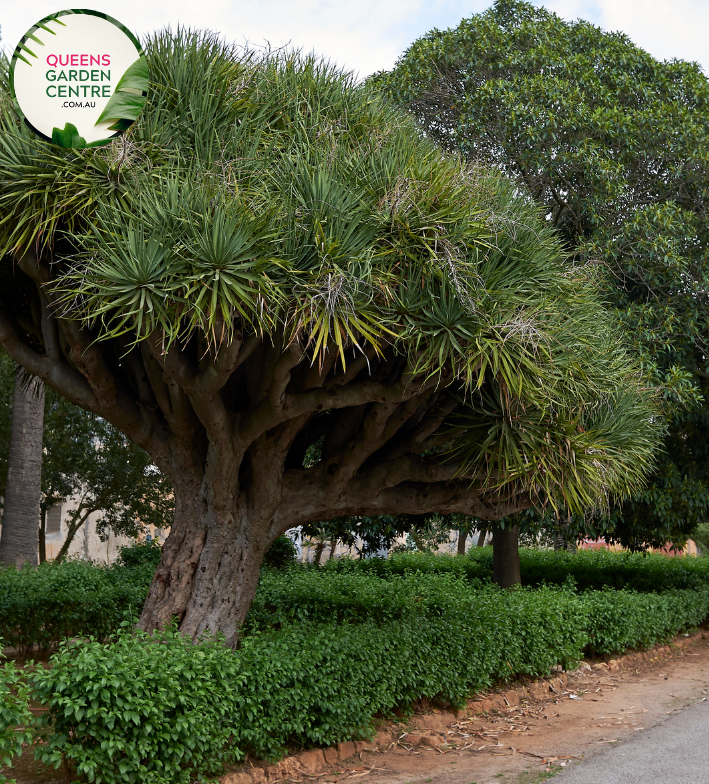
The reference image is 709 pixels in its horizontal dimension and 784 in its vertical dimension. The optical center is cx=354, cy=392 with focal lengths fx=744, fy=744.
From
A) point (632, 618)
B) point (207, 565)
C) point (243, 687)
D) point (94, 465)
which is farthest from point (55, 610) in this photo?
point (94, 465)

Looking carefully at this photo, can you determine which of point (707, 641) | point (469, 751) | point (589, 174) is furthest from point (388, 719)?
point (707, 641)

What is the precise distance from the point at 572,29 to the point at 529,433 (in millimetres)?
8858

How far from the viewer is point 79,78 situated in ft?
18.2

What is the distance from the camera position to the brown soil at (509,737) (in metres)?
5.73

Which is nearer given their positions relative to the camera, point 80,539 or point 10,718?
point 10,718

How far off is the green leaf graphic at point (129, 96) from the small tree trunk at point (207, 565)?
3118 mm

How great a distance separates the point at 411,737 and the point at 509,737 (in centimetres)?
108

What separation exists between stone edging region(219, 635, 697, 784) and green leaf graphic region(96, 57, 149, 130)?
4781mm

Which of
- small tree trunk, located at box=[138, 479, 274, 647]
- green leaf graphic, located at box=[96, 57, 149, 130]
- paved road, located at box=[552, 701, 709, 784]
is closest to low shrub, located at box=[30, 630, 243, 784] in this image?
small tree trunk, located at box=[138, 479, 274, 647]

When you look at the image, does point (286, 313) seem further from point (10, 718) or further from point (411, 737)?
point (411, 737)

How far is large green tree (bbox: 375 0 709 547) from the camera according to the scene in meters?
10.6

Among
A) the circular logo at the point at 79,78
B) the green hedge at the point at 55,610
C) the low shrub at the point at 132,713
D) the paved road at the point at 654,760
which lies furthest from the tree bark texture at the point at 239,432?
the paved road at the point at 654,760

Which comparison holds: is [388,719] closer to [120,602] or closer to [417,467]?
[417,467]

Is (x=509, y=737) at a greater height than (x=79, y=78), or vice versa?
(x=79, y=78)
